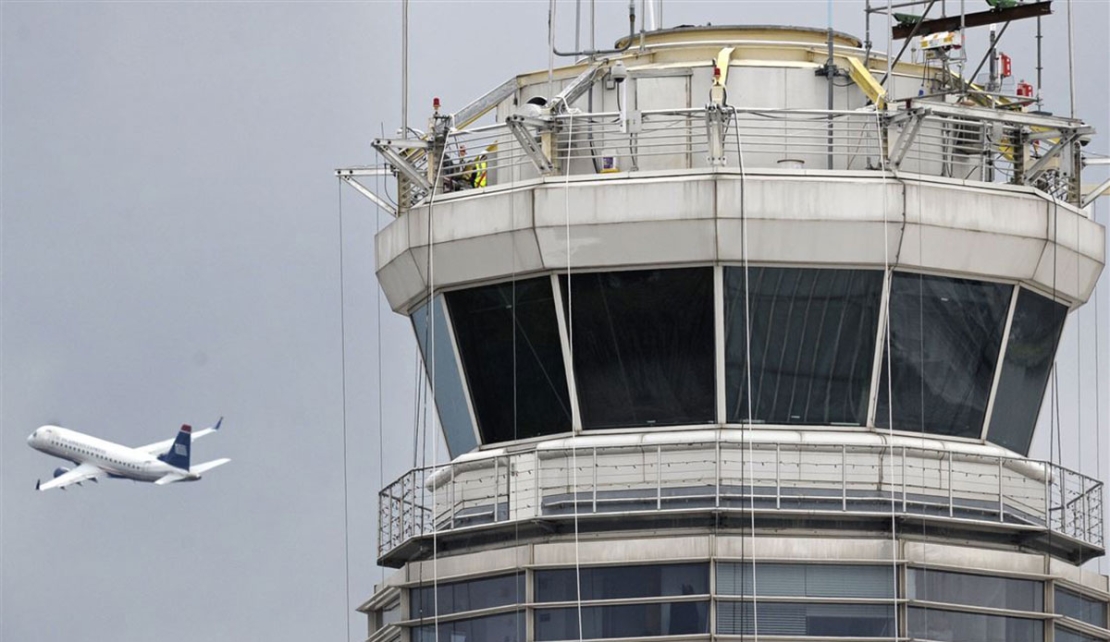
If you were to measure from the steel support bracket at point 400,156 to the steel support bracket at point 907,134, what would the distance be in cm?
794

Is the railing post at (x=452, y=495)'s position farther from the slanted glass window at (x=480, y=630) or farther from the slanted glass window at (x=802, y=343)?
the slanted glass window at (x=802, y=343)

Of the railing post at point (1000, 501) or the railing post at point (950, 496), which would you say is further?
the railing post at point (1000, 501)

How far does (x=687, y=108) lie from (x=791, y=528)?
7248 millimetres

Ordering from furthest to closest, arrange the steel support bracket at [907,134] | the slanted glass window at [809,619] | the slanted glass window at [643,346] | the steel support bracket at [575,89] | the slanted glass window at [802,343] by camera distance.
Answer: the steel support bracket at [575,89] < the slanted glass window at [643,346] < the slanted glass window at [802,343] < the steel support bracket at [907,134] < the slanted glass window at [809,619]

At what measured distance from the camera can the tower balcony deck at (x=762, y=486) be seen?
160 feet

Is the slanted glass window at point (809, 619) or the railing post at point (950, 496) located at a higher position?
the railing post at point (950, 496)

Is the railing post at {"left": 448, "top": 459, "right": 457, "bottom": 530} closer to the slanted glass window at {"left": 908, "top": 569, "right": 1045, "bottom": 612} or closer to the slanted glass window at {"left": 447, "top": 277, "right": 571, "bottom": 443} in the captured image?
the slanted glass window at {"left": 447, "top": 277, "right": 571, "bottom": 443}

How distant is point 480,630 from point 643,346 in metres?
5.34

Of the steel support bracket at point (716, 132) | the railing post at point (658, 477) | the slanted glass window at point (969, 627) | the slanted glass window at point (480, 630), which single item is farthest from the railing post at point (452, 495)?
the slanted glass window at point (969, 627)

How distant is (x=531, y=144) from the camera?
50.1 m

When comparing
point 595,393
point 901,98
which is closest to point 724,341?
→ point 595,393

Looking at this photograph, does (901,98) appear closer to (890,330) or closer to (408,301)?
(890,330)

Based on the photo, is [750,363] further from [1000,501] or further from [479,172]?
[479,172]

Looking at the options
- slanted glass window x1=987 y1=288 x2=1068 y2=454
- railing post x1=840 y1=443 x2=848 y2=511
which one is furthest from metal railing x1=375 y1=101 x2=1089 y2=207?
railing post x1=840 y1=443 x2=848 y2=511
